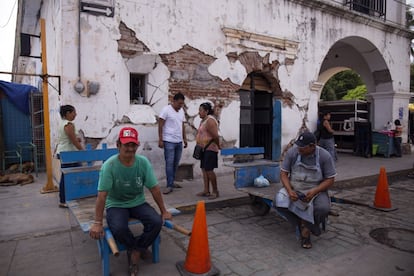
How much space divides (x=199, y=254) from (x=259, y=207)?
2.14 meters

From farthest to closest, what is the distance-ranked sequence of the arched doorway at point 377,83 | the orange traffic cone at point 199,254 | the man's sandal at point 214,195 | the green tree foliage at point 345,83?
1. the green tree foliage at point 345,83
2. the arched doorway at point 377,83
3. the man's sandal at point 214,195
4. the orange traffic cone at point 199,254

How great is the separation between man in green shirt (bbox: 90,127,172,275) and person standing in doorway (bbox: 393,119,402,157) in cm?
1116

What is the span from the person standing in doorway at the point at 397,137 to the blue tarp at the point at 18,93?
12179mm

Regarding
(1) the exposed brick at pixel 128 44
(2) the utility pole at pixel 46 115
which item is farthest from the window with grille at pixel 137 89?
(2) the utility pole at pixel 46 115

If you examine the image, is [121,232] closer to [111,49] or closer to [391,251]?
[391,251]

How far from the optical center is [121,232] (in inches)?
116

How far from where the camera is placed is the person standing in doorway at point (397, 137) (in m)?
11.5

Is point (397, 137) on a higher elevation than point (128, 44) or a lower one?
lower

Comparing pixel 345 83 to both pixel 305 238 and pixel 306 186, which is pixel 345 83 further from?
pixel 305 238

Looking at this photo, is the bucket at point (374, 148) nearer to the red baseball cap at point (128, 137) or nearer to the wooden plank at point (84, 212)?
the wooden plank at point (84, 212)

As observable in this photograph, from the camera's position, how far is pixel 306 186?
12.7 feet

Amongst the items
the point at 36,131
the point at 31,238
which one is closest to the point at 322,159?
the point at 31,238

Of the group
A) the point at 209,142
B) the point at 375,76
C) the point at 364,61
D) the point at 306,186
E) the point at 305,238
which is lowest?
the point at 305,238

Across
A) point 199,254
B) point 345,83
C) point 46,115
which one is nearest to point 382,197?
point 199,254
